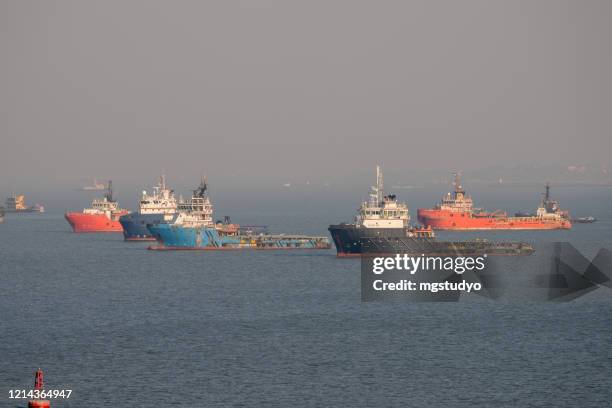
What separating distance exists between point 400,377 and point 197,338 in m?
16.4

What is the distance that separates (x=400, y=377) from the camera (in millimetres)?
61812

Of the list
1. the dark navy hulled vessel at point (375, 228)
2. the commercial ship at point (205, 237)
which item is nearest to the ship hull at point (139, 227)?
the commercial ship at point (205, 237)

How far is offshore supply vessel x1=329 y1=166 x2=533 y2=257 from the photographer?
420ft

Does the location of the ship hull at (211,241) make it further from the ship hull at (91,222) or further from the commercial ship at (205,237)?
the ship hull at (91,222)

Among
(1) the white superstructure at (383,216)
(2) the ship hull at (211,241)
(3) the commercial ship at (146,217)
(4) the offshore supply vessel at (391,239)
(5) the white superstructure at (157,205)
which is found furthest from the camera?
(5) the white superstructure at (157,205)

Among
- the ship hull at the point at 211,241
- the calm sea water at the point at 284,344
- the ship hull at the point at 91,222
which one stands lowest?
the calm sea water at the point at 284,344

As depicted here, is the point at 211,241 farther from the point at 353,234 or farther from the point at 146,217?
the point at 353,234

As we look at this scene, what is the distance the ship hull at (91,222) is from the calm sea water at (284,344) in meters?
74.0

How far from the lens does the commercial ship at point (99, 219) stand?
623 feet

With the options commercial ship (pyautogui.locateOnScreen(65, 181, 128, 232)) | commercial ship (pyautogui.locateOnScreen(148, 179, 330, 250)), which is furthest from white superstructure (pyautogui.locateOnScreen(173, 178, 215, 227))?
commercial ship (pyautogui.locateOnScreen(65, 181, 128, 232))

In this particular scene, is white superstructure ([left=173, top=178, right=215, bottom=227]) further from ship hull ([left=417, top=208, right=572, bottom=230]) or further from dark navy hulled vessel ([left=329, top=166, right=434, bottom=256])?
ship hull ([left=417, top=208, right=572, bottom=230])

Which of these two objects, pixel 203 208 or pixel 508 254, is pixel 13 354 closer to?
pixel 508 254

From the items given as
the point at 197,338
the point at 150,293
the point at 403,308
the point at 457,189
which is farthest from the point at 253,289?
the point at 457,189

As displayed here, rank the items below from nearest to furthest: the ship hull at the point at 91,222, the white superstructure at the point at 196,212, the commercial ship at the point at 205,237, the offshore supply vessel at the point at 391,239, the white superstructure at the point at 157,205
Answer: the offshore supply vessel at the point at 391,239 < the commercial ship at the point at 205,237 < the white superstructure at the point at 196,212 < the white superstructure at the point at 157,205 < the ship hull at the point at 91,222
